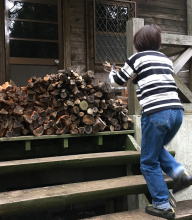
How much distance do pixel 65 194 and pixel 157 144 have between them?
847mm

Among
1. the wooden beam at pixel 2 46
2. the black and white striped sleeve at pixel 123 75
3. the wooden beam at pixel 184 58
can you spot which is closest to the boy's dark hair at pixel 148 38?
the black and white striped sleeve at pixel 123 75

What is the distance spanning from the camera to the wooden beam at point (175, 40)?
14.2 feet

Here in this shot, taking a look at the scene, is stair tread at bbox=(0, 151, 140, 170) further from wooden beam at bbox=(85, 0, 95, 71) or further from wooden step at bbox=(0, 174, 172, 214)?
wooden beam at bbox=(85, 0, 95, 71)

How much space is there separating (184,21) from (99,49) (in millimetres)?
2333

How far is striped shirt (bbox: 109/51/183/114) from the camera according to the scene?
9.62 feet

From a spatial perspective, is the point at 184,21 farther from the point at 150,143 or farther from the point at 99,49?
the point at 150,143

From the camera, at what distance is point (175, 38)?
4.44 metres

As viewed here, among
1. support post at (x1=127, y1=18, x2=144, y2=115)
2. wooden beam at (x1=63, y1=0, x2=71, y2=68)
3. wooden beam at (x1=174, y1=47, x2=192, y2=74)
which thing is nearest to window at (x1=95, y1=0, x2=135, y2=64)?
wooden beam at (x1=63, y1=0, x2=71, y2=68)

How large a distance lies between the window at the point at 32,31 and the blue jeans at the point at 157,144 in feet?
13.8

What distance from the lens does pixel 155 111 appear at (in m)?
2.91

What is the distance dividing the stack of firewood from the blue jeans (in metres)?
0.90

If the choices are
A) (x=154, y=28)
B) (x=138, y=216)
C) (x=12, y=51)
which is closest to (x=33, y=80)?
(x=154, y=28)

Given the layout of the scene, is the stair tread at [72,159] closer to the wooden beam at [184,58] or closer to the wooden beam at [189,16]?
the wooden beam at [184,58]

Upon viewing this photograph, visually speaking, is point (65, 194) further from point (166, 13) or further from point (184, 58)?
point (166, 13)
